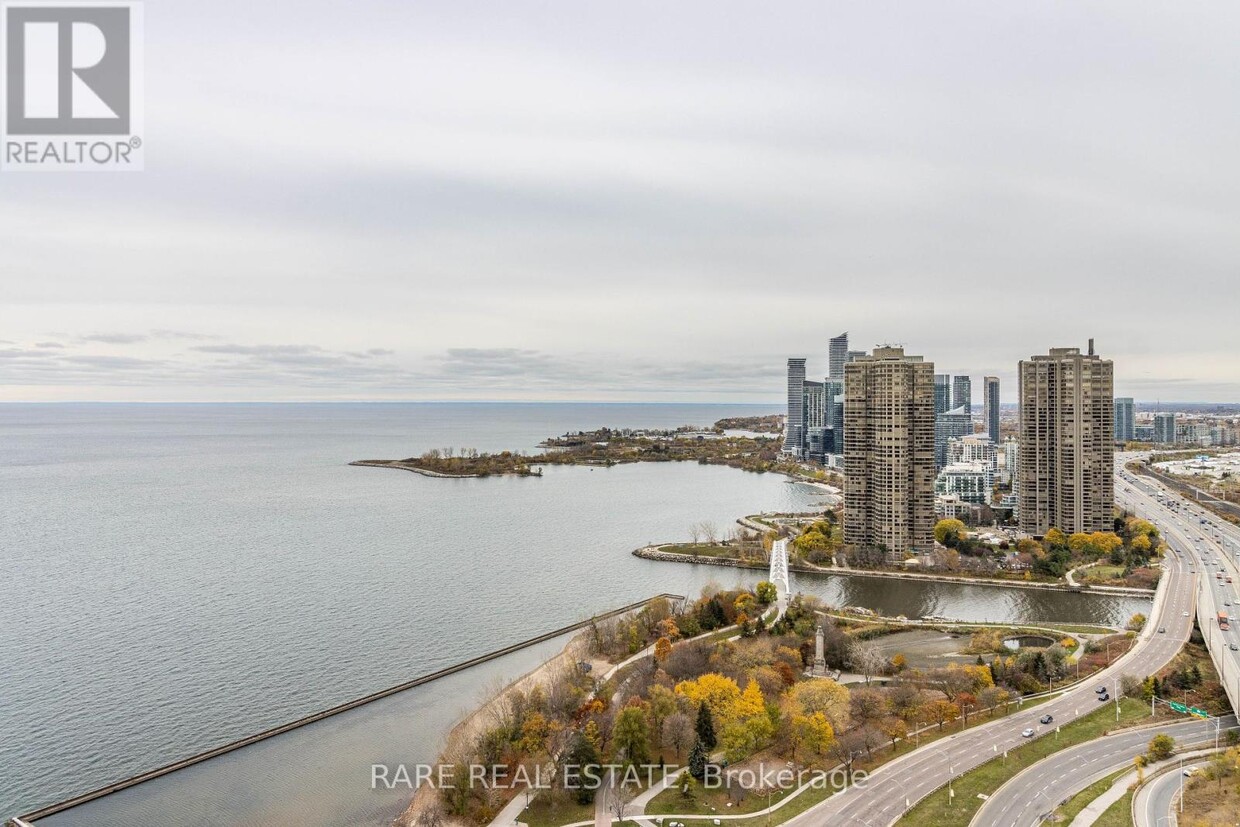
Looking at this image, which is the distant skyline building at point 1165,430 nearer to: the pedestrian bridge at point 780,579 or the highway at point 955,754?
the highway at point 955,754

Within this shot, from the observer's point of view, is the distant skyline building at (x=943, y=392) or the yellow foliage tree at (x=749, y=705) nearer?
the yellow foliage tree at (x=749, y=705)

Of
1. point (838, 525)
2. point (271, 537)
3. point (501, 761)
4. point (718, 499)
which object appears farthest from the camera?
point (718, 499)

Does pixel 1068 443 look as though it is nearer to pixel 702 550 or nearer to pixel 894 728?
pixel 702 550

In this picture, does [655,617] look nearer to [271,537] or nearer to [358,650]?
[358,650]

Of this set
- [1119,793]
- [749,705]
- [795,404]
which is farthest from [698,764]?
[795,404]

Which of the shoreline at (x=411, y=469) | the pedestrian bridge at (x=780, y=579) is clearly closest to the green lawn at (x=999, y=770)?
the pedestrian bridge at (x=780, y=579)

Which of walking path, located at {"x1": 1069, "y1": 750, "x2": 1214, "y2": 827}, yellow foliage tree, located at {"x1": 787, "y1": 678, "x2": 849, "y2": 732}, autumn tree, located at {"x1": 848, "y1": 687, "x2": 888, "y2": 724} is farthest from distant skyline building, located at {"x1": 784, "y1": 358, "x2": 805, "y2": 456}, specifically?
walking path, located at {"x1": 1069, "y1": 750, "x2": 1214, "y2": 827}

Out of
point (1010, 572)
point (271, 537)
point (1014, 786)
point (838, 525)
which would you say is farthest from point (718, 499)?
point (1014, 786)
